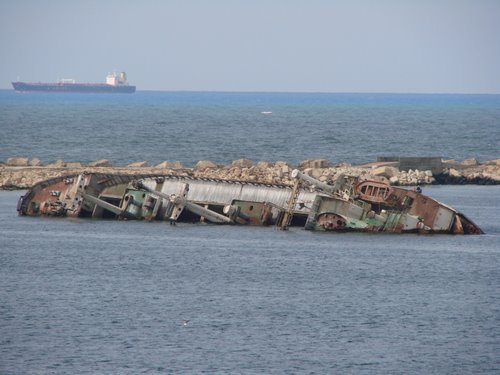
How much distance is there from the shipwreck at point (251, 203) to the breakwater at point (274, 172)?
802 inches

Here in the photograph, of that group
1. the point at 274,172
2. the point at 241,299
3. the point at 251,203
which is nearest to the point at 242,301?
the point at 241,299

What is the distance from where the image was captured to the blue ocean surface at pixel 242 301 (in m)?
45.4

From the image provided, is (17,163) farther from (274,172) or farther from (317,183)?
(317,183)

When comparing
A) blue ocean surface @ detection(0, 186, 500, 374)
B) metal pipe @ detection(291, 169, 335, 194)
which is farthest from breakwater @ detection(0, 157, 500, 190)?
blue ocean surface @ detection(0, 186, 500, 374)

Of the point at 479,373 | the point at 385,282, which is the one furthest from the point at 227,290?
the point at 479,373

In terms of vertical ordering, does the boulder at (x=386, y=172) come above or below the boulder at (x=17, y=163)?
above

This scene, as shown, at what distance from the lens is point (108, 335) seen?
159 feet

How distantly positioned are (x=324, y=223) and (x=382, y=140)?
11430 cm

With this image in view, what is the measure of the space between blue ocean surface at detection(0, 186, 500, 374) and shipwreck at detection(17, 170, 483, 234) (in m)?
1.55

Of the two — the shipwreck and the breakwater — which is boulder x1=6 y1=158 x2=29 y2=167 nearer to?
the breakwater

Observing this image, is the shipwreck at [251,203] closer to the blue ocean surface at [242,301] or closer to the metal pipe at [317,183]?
the metal pipe at [317,183]

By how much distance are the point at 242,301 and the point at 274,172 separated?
182ft

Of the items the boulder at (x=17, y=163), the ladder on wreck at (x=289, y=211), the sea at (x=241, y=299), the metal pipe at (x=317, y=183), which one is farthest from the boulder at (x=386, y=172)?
the boulder at (x=17, y=163)

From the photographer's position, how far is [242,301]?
55656 millimetres
